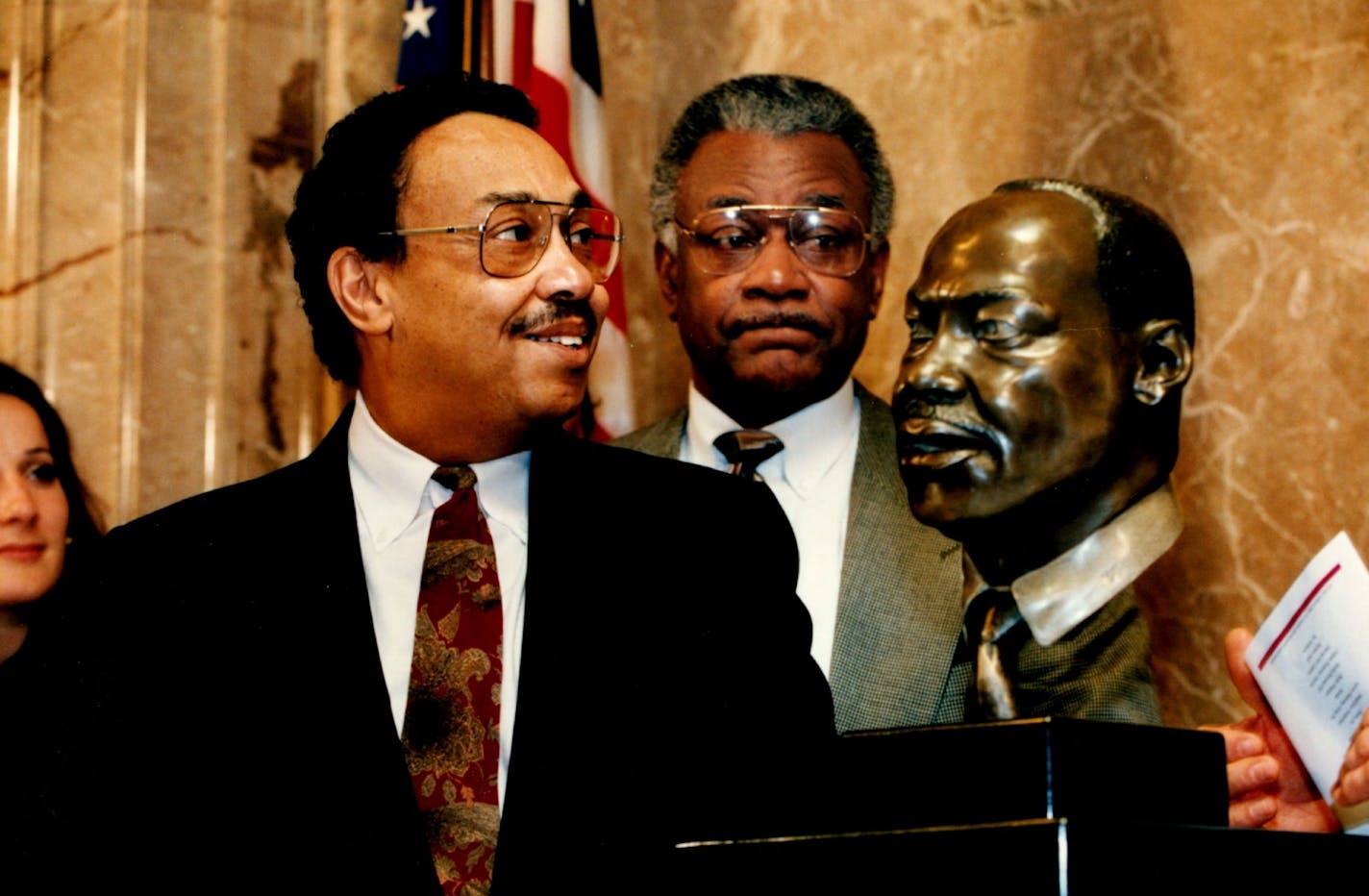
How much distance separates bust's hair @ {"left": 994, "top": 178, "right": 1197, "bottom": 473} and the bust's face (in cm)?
2

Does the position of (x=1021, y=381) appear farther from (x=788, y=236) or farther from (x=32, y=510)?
(x=32, y=510)

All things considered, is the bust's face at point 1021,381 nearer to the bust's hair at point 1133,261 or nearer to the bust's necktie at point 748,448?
the bust's hair at point 1133,261

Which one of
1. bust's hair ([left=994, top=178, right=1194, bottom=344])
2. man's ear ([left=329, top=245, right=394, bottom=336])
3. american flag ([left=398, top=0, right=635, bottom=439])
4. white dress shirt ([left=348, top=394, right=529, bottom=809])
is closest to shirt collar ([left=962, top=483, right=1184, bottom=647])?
bust's hair ([left=994, top=178, right=1194, bottom=344])

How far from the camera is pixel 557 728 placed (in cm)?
221

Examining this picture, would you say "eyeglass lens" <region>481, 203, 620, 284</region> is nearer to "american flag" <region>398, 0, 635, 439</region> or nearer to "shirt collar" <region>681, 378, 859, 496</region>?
Result: "shirt collar" <region>681, 378, 859, 496</region>

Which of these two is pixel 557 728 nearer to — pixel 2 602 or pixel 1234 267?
pixel 2 602

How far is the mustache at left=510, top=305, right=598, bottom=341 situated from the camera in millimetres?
2490

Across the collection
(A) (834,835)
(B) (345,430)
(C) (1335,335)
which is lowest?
(A) (834,835)

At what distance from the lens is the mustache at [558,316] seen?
2.49 m

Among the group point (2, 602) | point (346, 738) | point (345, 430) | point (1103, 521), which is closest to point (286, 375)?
point (2, 602)

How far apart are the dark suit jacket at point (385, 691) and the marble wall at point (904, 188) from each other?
1233 millimetres

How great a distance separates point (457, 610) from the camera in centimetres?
233

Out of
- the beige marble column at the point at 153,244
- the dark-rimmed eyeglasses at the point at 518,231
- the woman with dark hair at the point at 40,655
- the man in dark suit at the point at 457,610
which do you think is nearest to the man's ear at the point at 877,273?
the man in dark suit at the point at 457,610

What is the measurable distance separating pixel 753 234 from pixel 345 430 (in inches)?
36.2
